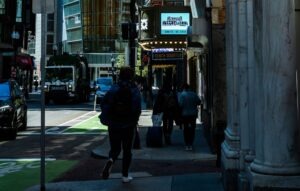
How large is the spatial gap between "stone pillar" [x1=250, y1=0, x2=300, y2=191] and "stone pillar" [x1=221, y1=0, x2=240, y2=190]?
1.87 meters

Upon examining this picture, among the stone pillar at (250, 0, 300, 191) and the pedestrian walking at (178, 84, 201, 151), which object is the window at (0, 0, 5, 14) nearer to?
the pedestrian walking at (178, 84, 201, 151)

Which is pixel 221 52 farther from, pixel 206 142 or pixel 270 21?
pixel 270 21

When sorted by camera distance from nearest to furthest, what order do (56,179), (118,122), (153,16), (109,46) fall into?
(118,122) → (56,179) → (153,16) → (109,46)

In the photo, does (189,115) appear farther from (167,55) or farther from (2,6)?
(2,6)

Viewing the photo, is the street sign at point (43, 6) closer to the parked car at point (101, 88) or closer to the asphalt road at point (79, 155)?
the asphalt road at point (79, 155)

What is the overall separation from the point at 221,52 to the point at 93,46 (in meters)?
106

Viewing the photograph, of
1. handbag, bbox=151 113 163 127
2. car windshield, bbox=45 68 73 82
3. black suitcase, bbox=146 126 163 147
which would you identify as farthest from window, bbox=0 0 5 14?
black suitcase, bbox=146 126 163 147

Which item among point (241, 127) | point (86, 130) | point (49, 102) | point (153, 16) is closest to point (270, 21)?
point (241, 127)

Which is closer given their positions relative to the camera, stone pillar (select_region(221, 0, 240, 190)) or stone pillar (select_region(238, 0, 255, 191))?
stone pillar (select_region(238, 0, 255, 191))

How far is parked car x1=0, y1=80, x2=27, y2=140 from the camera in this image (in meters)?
16.7

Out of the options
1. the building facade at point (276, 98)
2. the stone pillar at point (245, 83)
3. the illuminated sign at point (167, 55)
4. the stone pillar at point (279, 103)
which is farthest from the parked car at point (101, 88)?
the stone pillar at point (279, 103)

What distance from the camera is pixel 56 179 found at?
10.1 metres

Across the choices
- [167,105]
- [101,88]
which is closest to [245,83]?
[167,105]

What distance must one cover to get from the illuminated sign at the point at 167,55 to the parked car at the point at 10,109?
43.7 ft
